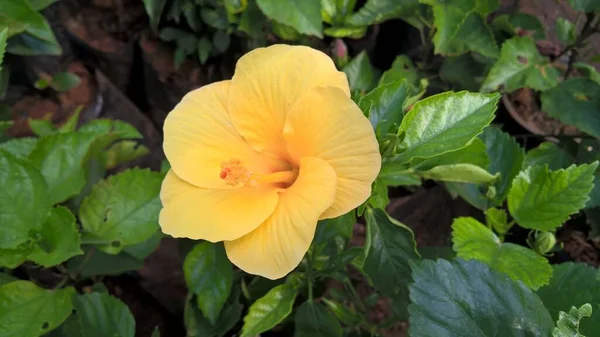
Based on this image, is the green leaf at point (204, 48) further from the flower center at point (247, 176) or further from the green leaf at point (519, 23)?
the flower center at point (247, 176)

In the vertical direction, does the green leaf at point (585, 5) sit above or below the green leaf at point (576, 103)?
above

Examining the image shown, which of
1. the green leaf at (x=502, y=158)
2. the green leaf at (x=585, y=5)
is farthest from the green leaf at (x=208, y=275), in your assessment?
the green leaf at (x=585, y=5)

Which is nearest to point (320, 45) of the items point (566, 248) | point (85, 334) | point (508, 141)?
point (508, 141)

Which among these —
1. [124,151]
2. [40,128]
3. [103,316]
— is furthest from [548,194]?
[40,128]

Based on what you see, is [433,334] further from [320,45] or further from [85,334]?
[320,45]

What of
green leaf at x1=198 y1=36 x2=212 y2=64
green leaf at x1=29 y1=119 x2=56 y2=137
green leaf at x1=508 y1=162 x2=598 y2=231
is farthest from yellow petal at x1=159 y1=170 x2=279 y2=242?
green leaf at x1=198 y1=36 x2=212 y2=64

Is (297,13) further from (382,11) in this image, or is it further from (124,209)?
(124,209)
